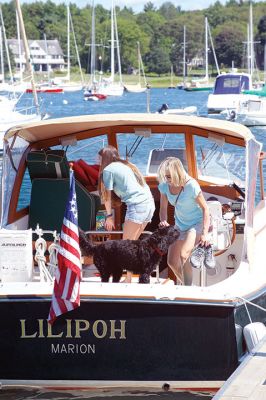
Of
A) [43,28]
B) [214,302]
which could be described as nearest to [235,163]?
[214,302]

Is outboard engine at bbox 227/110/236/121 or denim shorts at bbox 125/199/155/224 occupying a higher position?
denim shorts at bbox 125/199/155/224

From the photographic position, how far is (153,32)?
174m

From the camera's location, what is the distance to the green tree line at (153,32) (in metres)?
156

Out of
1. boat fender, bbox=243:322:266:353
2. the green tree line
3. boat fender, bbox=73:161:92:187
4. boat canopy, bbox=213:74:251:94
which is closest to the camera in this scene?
boat fender, bbox=243:322:266:353

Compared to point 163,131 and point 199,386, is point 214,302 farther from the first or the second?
point 163,131

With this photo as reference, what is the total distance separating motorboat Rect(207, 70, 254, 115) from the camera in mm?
53500

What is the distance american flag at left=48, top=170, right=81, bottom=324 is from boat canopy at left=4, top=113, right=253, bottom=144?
1728mm

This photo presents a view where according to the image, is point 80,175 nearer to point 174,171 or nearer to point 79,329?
point 174,171

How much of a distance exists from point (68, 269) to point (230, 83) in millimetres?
49463

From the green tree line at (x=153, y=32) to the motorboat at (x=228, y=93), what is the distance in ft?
289

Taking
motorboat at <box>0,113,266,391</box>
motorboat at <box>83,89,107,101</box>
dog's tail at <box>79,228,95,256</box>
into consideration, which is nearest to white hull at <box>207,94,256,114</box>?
motorboat at <box>83,89,107,101</box>

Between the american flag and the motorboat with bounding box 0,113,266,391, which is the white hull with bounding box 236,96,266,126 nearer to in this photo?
the motorboat with bounding box 0,113,266,391

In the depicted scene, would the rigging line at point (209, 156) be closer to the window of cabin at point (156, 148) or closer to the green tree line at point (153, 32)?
the window of cabin at point (156, 148)

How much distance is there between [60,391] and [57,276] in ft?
3.86
